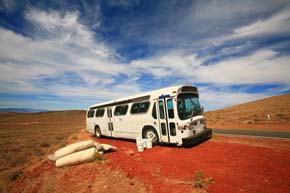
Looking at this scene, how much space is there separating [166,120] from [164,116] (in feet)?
0.79

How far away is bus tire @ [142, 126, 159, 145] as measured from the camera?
30.0 ft

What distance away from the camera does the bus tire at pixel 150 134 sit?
9.16m

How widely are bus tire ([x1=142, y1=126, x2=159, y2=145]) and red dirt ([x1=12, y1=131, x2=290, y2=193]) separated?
1172 mm

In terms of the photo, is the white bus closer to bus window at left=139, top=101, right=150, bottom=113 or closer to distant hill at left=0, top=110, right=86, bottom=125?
bus window at left=139, top=101, right=150, bottom=113

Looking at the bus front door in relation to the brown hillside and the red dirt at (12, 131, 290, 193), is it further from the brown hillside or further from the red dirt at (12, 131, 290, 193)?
the brown hillside

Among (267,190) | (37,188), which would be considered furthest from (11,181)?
(267,190)

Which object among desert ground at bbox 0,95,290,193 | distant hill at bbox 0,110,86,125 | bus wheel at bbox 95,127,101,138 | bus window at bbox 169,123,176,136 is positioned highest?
distant hill at bbox 0,110,86,125

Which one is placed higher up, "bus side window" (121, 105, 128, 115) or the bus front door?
"bus side window" (121, 105, 128, 115)

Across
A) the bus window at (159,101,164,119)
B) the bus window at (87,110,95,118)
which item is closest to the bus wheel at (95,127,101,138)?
the bus window at (87,110,95,118)

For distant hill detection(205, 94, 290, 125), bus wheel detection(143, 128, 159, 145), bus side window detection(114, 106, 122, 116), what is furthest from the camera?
distant hill detection(205, 94, 290, 125)

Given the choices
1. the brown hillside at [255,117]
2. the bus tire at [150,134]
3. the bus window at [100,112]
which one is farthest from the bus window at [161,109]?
the brown hillside at [255,117]

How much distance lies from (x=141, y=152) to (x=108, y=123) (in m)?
5.49

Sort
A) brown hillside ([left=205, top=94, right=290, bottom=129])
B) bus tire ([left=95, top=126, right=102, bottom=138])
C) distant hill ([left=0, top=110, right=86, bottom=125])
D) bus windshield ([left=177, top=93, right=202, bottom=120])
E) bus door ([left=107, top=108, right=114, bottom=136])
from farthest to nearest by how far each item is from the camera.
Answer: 1. distant hill ([left=0, top=110, right=86, bottom=125])
2. brown hillside ([left=205, top=94, right=290, bottom=129])
3. bus tire ([left=95, top=126, right=102, bottom=138])
4. bus door ([left=107, top=108, right=114, bottom=136])
5. bus windshield ([left=177, top=93, right=202, bottom=120])

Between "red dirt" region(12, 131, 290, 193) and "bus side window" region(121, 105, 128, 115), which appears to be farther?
"bus side window" region(121, 105, 128, 115)
